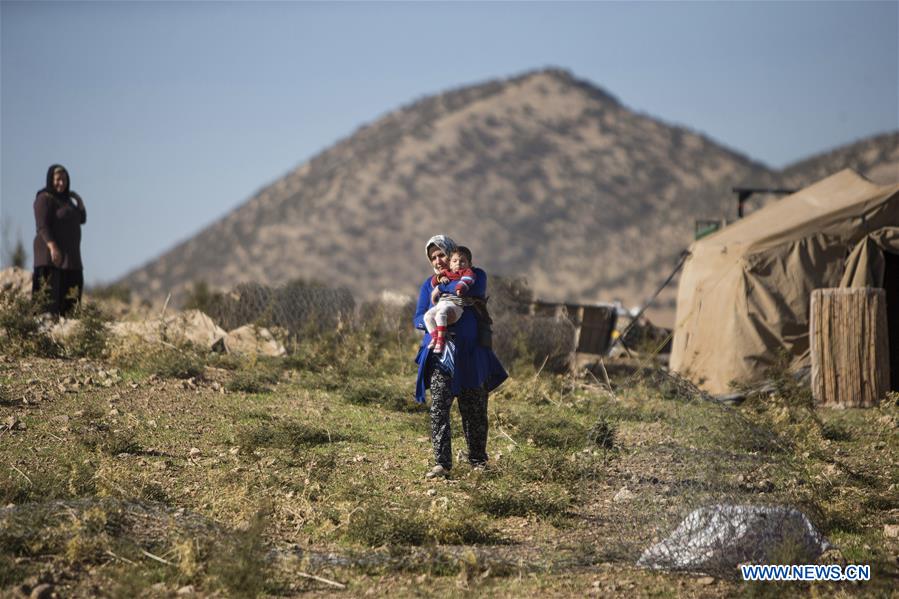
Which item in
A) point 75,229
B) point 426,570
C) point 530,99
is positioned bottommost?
point 426,570

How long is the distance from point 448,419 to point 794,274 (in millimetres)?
6181

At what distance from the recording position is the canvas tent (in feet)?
37.6

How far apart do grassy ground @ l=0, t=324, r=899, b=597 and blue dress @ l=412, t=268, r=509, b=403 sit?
573 millimetres

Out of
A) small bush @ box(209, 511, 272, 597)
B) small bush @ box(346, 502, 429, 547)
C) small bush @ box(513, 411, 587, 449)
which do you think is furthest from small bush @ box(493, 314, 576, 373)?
small bush @ box(209, 511, 272, 597)

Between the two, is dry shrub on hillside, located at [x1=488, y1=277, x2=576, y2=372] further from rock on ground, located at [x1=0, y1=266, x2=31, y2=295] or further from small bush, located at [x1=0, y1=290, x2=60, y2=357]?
rock on ground, located at [x1=0, y1=266, x2=31, y2=295]

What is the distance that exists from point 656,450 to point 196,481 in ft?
9.68

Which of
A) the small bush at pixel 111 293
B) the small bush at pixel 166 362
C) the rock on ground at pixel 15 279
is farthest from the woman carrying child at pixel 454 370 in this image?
the small bush at pixel 111 293

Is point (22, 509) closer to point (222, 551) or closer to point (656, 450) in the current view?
point (222, 551)

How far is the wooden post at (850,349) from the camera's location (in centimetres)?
1036

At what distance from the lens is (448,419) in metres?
6.77

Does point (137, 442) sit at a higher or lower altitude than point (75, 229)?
lower

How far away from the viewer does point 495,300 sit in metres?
12.9

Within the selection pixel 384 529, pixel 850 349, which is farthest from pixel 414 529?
pixel 850 349

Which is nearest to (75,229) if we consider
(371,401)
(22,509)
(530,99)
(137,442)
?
(371,401)
